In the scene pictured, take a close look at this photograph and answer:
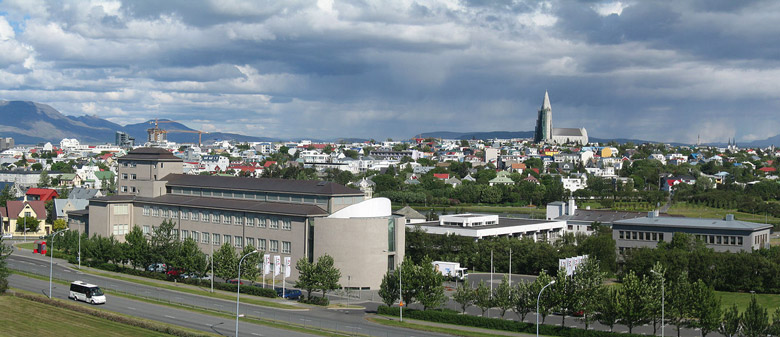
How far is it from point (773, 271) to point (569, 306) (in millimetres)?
30859

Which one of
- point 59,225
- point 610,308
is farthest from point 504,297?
point 59,225

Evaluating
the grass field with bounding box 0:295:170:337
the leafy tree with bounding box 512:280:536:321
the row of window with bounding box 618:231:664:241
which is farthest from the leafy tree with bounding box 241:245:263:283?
the row of window with bounding box 618:231:664:241

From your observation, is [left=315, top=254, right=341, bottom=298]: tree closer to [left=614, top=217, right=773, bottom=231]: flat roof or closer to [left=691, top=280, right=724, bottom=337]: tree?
[left=691, top=280, right=724, bottom=337]: tree

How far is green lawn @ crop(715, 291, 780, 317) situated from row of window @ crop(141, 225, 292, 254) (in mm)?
41000

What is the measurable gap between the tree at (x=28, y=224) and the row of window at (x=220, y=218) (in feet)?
118

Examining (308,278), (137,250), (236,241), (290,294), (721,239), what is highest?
(721,239)

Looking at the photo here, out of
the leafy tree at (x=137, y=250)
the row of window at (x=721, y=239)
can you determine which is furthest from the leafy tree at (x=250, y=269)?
the row of window at (x=721, y=239)

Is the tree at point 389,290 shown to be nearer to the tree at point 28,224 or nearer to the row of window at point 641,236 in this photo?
the row of window at point 641,236

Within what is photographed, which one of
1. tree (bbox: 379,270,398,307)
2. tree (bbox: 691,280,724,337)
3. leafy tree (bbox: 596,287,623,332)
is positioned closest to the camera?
tree (bbox: 691,280,724,337)

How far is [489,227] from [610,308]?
161 ft

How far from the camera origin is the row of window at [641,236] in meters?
93.9

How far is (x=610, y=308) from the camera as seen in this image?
51750 mm

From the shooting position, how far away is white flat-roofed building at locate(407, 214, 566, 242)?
9794cm

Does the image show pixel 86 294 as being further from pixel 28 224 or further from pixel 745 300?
pixel 28 224
